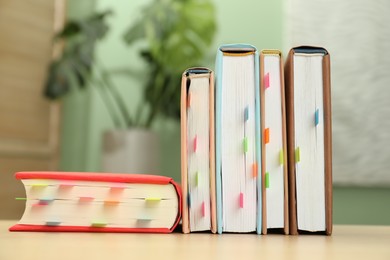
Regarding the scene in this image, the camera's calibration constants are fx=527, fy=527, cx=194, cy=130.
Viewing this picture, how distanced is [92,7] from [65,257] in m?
1.76

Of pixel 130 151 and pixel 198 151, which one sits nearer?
pixel 198 151

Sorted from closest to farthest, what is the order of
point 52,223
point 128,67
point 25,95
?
point 52,223, point 25,95, point 128,67

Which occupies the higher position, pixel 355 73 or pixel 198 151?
pixel 355 73

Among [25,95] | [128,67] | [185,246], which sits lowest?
[185,246]

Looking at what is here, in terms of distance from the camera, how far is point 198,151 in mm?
715

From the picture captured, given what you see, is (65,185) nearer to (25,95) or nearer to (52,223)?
(52,223)

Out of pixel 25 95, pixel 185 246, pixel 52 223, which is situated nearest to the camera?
pixel 185 246

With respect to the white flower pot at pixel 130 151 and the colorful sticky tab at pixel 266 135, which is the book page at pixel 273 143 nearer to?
the colorful sticky tab at pixel 266 135

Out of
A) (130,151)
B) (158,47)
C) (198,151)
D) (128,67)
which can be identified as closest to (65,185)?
(198,151)

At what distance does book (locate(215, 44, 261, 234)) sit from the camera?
701 mm

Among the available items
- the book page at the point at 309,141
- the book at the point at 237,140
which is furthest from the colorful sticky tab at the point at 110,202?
the book page at the point at 309,141

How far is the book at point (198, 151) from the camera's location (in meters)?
0.70

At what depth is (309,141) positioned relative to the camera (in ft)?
2.35

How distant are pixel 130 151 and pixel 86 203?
42.6 inches
